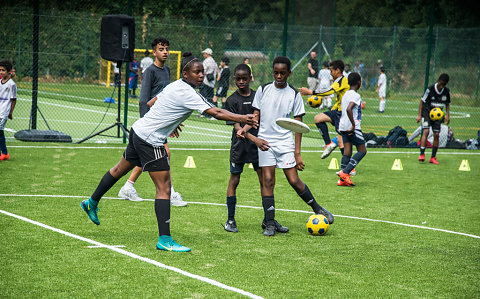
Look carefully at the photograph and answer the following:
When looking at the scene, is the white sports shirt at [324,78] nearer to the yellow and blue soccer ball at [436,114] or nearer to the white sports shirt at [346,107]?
the yellow and blue soccer ball at [436,114]

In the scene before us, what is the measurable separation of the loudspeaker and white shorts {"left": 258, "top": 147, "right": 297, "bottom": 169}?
6.58m

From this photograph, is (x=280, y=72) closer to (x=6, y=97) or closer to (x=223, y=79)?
(x=6, y=97)

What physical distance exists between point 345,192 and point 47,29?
509 inches

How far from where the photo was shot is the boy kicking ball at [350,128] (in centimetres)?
1074

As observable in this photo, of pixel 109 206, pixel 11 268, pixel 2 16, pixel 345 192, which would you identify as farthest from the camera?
pixel 2 16

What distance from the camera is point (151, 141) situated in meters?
6.27

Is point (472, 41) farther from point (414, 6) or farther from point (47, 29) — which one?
point (47, 29)

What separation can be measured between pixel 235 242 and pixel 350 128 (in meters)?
4.74

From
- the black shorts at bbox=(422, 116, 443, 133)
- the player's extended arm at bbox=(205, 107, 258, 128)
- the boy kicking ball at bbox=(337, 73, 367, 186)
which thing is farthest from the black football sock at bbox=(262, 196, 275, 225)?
the black shorts at bbox=(422, 116, 443, 133)

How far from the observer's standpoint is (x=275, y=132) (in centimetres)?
723

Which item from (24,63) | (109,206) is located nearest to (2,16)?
(24,63)

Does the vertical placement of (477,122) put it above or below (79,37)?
below

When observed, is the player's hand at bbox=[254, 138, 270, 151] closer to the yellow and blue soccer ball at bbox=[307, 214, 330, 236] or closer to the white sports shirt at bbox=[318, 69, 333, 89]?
the yellow and blue soccer ball at bbox=[307, 214, 330, 236]

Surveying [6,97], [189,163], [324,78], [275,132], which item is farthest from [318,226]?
[324,78]
